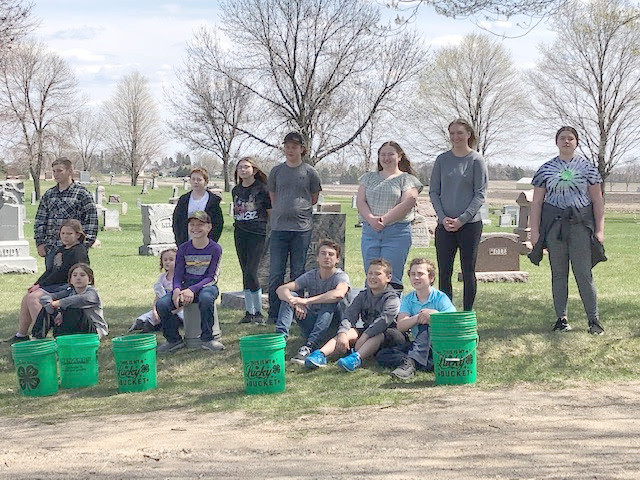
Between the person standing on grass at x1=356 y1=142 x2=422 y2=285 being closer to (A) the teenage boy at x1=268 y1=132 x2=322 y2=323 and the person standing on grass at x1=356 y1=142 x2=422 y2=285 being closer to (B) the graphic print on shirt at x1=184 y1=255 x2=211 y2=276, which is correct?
(A) the teenage boy at x1=268 y1=132 x2=322 y2=323

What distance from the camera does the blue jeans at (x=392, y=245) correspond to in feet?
24.7

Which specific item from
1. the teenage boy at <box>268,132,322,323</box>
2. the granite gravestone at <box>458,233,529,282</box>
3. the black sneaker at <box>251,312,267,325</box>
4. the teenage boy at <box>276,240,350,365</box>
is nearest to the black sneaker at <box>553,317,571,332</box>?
the teenage boy at <box>276,240,350,365</box>

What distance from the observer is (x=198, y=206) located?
8500mm

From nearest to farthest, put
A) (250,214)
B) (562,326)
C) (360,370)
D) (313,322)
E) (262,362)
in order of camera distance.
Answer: (262,362), (360,370), (313,322), (562,326), (250,214)

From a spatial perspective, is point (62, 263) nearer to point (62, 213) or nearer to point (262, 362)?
point (62, 213)

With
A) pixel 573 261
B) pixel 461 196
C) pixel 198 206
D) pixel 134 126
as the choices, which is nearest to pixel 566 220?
pixel 573 261

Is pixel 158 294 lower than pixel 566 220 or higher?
lower

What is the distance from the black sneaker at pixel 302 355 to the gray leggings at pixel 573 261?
2.33 metres

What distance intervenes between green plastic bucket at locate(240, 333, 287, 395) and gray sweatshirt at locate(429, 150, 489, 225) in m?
2.13

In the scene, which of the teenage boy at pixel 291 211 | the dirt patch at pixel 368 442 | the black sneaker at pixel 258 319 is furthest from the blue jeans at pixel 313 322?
the dirt patch at pixel 368 442

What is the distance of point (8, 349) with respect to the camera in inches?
319

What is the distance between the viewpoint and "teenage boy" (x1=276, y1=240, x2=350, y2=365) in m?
7.20

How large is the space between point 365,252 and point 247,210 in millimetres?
1440

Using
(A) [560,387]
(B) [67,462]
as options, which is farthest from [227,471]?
(A) [560,387]
